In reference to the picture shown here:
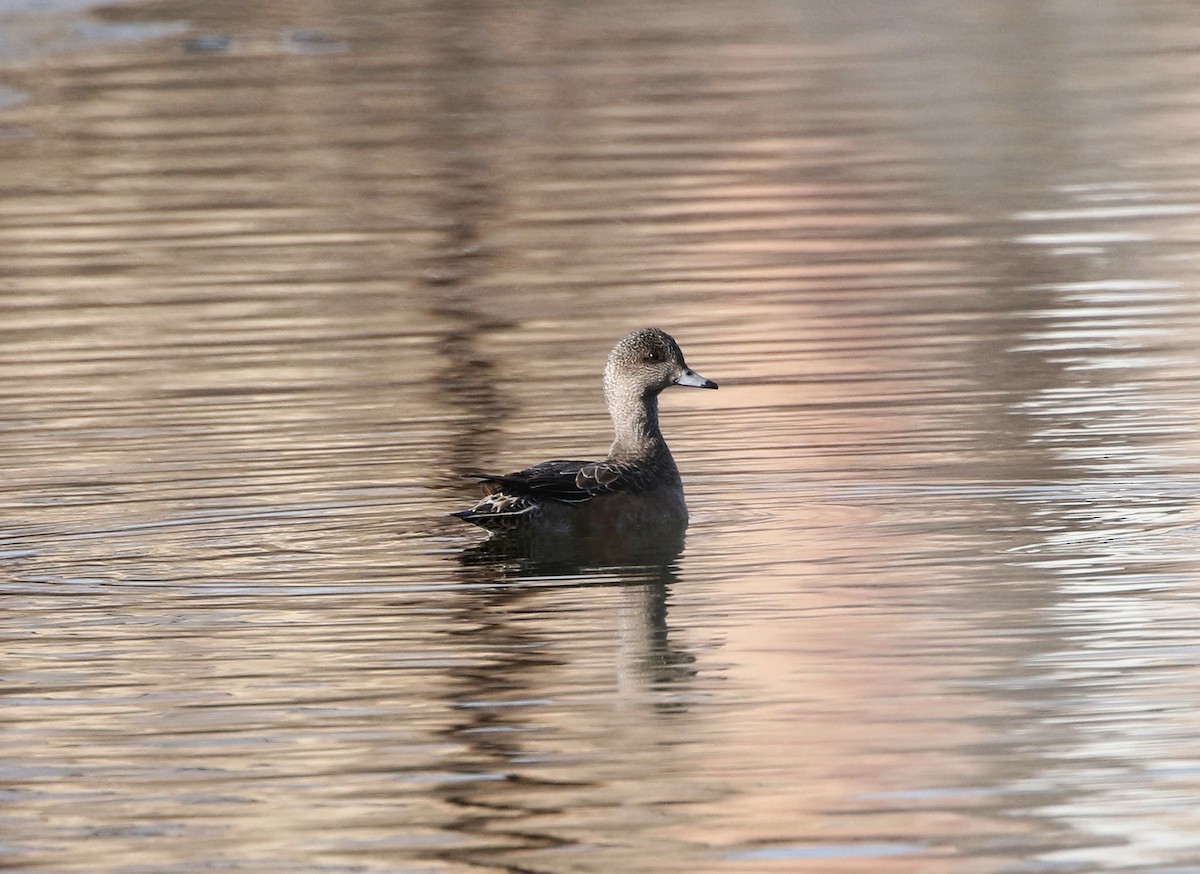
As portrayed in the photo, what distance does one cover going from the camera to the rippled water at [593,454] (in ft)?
23.8

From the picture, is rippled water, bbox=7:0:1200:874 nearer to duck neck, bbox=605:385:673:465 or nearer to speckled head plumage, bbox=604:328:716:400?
duck neck, bbox=605:385:673:465

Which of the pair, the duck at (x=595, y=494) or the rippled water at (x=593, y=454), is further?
the duck at (x=595, y=494)

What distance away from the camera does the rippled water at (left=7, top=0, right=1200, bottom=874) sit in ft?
23.8

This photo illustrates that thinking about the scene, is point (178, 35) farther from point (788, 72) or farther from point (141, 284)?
point (141, 284)

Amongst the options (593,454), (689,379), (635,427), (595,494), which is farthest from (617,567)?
(593,454)

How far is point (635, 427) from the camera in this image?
453 inches

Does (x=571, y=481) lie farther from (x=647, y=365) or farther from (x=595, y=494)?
(x=647, y=365)

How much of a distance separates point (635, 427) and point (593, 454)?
110cm

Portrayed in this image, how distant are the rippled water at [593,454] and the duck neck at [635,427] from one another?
1.10 feet

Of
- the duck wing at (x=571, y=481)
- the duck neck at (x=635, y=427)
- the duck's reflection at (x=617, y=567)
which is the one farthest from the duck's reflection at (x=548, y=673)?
the duck neck at (x=635, y=427)

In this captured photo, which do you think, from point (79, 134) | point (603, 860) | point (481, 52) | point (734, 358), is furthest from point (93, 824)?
point (481, 52)

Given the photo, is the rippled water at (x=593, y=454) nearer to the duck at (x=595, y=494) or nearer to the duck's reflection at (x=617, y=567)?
the duck's reflection at (x=617, y=567)

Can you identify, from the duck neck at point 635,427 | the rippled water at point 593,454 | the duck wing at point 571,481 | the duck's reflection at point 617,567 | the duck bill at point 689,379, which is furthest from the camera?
the duck bill at point 689,379

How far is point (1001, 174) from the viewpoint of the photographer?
924 inches
